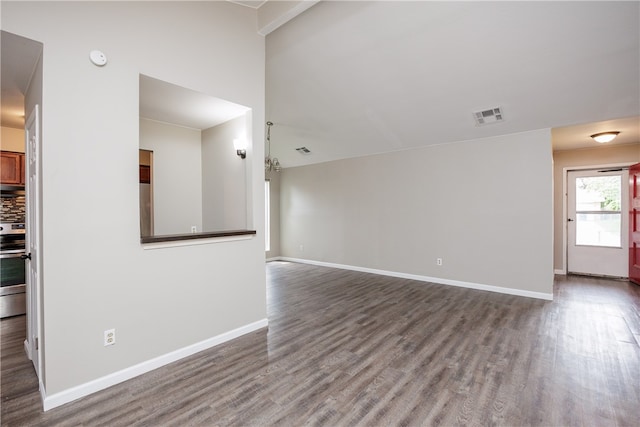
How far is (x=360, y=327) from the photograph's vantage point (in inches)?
127

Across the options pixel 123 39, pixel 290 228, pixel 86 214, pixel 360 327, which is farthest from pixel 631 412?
pixel 290 228

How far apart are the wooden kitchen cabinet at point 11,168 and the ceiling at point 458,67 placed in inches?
131

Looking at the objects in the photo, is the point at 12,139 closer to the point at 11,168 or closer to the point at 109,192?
the point at 11,168

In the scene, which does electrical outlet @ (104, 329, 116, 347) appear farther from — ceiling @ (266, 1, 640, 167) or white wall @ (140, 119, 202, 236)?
ceiling @ (266, 1, 640, 167)

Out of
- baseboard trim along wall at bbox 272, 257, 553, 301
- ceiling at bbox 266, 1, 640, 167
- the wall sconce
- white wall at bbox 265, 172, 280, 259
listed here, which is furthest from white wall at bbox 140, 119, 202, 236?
white wall at bbox 265, 172, 280, 259

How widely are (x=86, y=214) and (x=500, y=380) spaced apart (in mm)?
3298

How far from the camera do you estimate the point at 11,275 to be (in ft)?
11.2

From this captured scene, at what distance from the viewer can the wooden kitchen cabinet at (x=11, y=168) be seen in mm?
3547

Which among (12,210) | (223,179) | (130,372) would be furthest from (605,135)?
(12,210)

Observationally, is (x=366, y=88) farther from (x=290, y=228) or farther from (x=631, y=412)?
(x=290, y=228)

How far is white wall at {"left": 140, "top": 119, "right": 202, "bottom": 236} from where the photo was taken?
374 centimetres

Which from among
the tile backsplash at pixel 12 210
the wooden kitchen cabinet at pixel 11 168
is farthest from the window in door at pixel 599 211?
the tile backsplash at pixel 12 210

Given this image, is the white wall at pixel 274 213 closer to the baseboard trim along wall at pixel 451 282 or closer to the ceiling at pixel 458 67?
the baseboard trim along wall at pixel 451 282

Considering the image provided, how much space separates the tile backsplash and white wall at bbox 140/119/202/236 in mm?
1873
